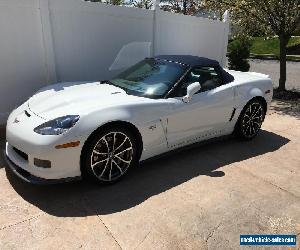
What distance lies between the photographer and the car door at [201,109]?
446 centimetres

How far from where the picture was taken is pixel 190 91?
14.6ft

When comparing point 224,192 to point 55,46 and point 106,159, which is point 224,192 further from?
point 55,46

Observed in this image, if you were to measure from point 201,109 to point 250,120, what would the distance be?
140 centimetres

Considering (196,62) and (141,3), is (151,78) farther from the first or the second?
(141,3)

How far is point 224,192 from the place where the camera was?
407cm

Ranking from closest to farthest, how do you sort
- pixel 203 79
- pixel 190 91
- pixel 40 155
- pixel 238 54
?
pixel 40 155, pixel 190 91, pixel 203 79, pixel 238 54

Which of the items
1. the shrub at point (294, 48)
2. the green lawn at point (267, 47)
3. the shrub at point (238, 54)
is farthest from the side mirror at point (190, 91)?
the shrub at point (294, 48)

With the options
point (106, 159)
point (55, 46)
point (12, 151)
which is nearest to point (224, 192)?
point (106, 159)

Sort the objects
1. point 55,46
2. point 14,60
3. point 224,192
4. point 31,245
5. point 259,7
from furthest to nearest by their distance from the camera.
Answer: point 259,7 < point 55,46 < point 14,60 < point 224,192 < point 31,245

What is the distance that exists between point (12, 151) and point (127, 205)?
Answer: 1508mm

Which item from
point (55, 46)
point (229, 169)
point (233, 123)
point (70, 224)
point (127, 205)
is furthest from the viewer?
point (55, 46)

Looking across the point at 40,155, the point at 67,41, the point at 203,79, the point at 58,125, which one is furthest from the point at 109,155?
the point at 67,41

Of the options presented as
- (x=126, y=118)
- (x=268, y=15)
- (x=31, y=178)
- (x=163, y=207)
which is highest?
(x=268, y=15)

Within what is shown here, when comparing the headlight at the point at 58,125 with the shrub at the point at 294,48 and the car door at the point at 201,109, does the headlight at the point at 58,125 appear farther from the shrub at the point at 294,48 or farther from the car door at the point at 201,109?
the shrub at the point at 294,48
